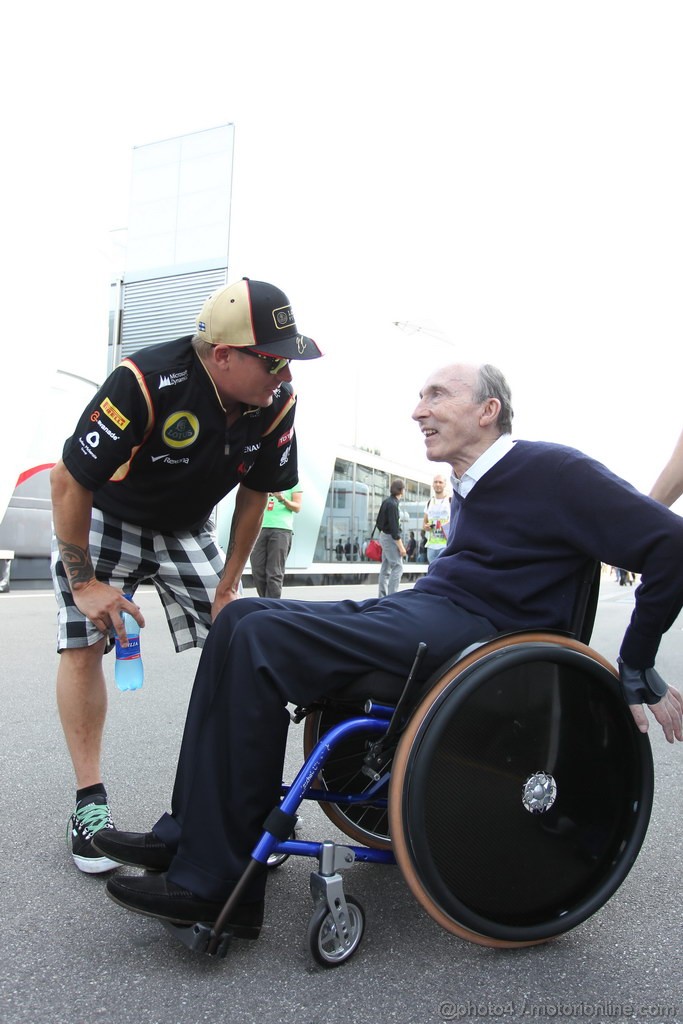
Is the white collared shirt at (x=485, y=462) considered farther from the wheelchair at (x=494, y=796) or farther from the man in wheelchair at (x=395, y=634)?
the wheelchair at (x=494, y=796)

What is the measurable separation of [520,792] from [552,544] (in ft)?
1.75

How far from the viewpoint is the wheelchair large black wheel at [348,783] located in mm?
1922

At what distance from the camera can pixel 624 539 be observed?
1.62 m

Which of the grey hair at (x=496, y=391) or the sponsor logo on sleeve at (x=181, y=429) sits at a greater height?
the grey hair at (x=496, y=391)

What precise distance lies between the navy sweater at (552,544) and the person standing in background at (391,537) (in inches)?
293

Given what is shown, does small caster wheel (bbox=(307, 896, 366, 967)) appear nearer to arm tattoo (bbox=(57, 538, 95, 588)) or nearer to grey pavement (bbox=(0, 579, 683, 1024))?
grey pavement (bbox=(0, 579, 683, 1024))

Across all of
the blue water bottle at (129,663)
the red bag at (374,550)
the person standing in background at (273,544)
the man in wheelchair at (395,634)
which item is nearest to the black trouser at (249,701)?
the man in wheelchair at (395,634)

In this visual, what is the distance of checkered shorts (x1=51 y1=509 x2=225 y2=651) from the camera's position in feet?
7.20

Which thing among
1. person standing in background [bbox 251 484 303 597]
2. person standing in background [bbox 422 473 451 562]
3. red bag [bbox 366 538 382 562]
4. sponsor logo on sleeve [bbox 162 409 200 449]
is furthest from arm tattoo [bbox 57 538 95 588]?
red bag [bbox 366 538 382 562]

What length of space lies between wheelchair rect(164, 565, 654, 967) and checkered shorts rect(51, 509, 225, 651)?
80 centimetres

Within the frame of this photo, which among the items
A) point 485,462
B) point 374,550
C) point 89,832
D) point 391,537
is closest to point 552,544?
point 485,462

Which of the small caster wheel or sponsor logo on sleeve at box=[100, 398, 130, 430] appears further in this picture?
sponsor logo on sleeve at box=[100, 398, 130, 430]

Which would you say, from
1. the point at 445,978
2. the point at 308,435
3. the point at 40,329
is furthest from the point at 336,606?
the point at 308,435

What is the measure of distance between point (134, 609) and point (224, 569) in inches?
19.9
